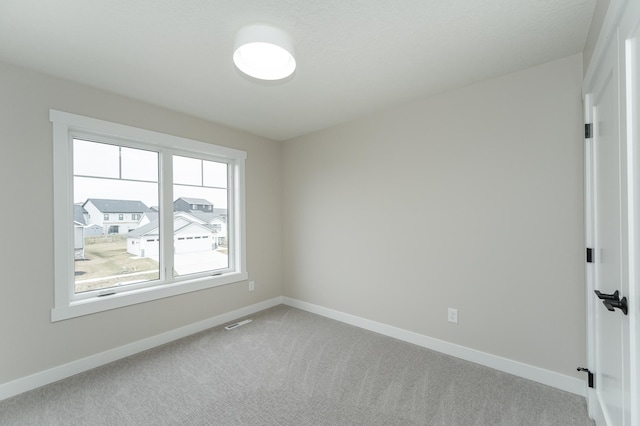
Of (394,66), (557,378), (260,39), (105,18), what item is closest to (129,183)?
(105,18)

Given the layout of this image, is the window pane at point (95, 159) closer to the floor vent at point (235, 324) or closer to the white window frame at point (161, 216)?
the white window frame at point (161, 216)

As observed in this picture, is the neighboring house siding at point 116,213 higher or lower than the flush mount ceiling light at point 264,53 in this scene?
lower

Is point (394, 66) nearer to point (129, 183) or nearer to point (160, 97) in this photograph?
point (160, 97)

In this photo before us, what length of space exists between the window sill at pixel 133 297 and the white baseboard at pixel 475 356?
152 centimetres

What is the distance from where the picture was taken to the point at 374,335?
307 cm

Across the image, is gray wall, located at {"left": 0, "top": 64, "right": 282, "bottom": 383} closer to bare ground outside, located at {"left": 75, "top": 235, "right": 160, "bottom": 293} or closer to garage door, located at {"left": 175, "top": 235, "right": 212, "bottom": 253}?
bare ground outside, located at {"left": 75, "top": 235, "right": 160, "bottom": 293}

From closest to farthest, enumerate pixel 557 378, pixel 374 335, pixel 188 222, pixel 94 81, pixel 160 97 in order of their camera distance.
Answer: pixel 557 378 < pixel 94 81 < pixel 160 97 < pixel 374 335 < pixel 188 222

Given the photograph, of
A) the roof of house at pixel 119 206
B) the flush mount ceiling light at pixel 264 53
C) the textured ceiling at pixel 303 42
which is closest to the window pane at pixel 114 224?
the roof of house at pixel 119 206

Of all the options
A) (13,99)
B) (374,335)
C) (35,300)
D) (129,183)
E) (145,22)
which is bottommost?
(374,335)

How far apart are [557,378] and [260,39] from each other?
3244 mm

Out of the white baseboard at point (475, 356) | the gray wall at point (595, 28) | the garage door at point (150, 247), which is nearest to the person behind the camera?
the gray wall at point (595, 28)

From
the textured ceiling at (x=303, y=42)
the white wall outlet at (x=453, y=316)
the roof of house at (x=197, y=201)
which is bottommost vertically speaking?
the white wall outlet at (x=453, y=316)

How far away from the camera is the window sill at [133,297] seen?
2.35m

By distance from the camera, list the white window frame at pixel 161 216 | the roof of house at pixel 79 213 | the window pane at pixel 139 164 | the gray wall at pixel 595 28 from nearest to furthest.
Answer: the gray wall at pixel 595 28 < the white window frame at pixel 161 216 < the roof of house at pixel 79 213 < the window pane at pixel 139 164
